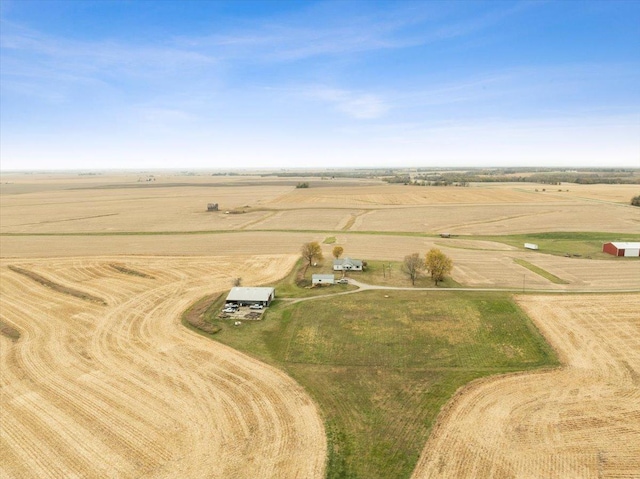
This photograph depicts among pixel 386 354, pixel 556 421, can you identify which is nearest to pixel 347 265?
pixel 386 354

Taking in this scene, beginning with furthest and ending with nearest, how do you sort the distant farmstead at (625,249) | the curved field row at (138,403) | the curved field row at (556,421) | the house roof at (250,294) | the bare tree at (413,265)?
1. the distant farmstead at (625,249)
2. the bare tree at (413,265)
3. the house roof at (250,294)
4. the curved field row at (138,403)
5. the curved field row at (556,421)

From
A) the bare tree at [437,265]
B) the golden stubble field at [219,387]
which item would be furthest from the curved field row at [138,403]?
the bare tree at [437,265]

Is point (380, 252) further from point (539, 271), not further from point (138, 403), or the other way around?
point (138, 403)

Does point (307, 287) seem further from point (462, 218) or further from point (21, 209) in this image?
point (21, 209)

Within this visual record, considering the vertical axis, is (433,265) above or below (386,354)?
above

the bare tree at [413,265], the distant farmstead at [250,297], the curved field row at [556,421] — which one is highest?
the bare tree at [413,265]

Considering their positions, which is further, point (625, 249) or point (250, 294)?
point (625, 249)

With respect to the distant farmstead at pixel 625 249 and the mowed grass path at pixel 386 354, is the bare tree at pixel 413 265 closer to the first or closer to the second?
the mowed grass path at pixel 386 354
